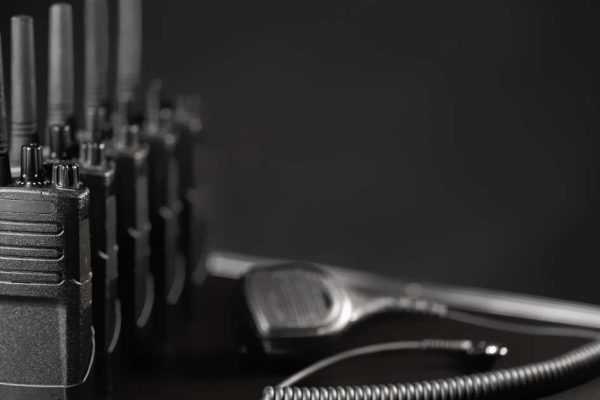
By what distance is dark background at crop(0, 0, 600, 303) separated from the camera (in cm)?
110

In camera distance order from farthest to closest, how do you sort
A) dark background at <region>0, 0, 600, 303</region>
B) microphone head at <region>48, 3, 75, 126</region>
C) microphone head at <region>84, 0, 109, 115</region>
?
dark background at <region>0, 0, 600, 303</region>
microphone head at <region>84, 0, 109, 115</region>
microphone head at <region>48, 3, 75, 126</region>

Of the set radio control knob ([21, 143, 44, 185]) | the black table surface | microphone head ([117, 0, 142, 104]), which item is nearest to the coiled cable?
the black table surface

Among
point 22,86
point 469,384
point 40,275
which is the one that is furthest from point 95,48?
point 469,384

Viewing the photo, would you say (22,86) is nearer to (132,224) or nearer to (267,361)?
(132,224)

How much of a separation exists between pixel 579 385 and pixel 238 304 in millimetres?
348

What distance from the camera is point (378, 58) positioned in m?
Result: 1.14

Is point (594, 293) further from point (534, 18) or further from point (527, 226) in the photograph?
point (534, 18)

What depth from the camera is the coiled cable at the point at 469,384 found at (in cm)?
82

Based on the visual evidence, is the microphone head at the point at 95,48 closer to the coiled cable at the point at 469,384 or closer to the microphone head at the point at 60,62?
the microphone head at the point at 60,62

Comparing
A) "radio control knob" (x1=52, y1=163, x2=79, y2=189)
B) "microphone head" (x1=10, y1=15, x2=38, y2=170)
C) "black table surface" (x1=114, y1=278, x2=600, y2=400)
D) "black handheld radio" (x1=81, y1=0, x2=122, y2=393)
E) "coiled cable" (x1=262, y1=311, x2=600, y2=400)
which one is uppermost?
"microphone head" (x1=10, y1=15, x2=38, y2=170)

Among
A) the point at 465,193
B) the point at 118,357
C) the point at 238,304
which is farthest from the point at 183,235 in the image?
the point at 465,193

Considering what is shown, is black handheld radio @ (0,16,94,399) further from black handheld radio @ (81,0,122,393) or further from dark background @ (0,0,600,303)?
dark background @ (0,0,600,303)

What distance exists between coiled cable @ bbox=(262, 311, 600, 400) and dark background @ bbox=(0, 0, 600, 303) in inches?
8.4

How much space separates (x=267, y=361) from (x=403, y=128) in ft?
1.17
